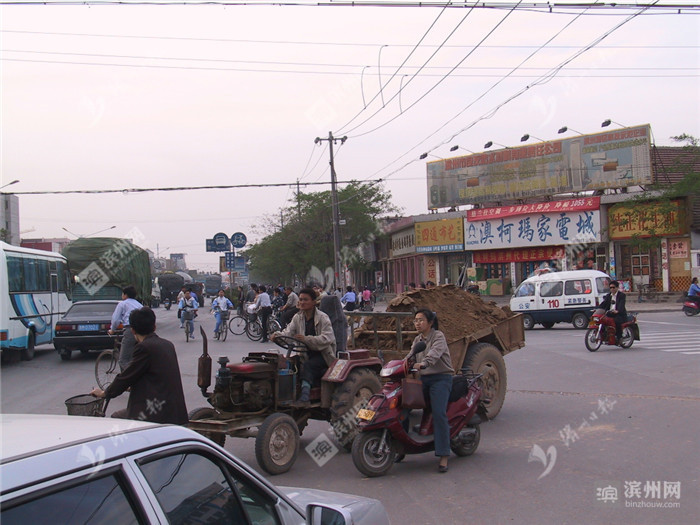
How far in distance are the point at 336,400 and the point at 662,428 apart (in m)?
3.99

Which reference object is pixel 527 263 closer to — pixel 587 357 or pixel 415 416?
pixel 587 357

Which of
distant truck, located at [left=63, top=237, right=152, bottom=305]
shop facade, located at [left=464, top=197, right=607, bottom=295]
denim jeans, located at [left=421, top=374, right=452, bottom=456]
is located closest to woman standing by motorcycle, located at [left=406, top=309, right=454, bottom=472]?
denim jeans, located at [left=421, top=374, right=452, bottom=456]

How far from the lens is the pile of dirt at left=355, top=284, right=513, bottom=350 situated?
30.6 ft

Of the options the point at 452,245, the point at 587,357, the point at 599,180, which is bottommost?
the point at 587,357

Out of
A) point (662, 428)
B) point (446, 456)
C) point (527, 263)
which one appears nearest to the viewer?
point (446, 456)

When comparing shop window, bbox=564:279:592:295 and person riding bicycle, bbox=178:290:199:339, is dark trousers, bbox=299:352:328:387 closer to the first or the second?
person riding bicycle, bbox=178:290:199:339

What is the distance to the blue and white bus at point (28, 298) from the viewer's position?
16719 millimetres

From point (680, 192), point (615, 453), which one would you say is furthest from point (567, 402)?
point (680, 192)

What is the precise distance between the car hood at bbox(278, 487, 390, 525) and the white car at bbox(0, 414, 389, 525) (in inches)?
10.5

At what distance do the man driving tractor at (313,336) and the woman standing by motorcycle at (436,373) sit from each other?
1.08 meters

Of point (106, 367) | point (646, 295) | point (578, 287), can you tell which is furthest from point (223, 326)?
point (646, 295)

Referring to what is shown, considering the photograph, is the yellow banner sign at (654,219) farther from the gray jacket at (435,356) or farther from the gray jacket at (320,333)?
the gray jacket at (435,356)

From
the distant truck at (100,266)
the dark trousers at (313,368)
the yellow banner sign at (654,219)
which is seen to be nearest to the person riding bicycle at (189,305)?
the distant truck at (100,266)

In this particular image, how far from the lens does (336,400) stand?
24.6 ft
